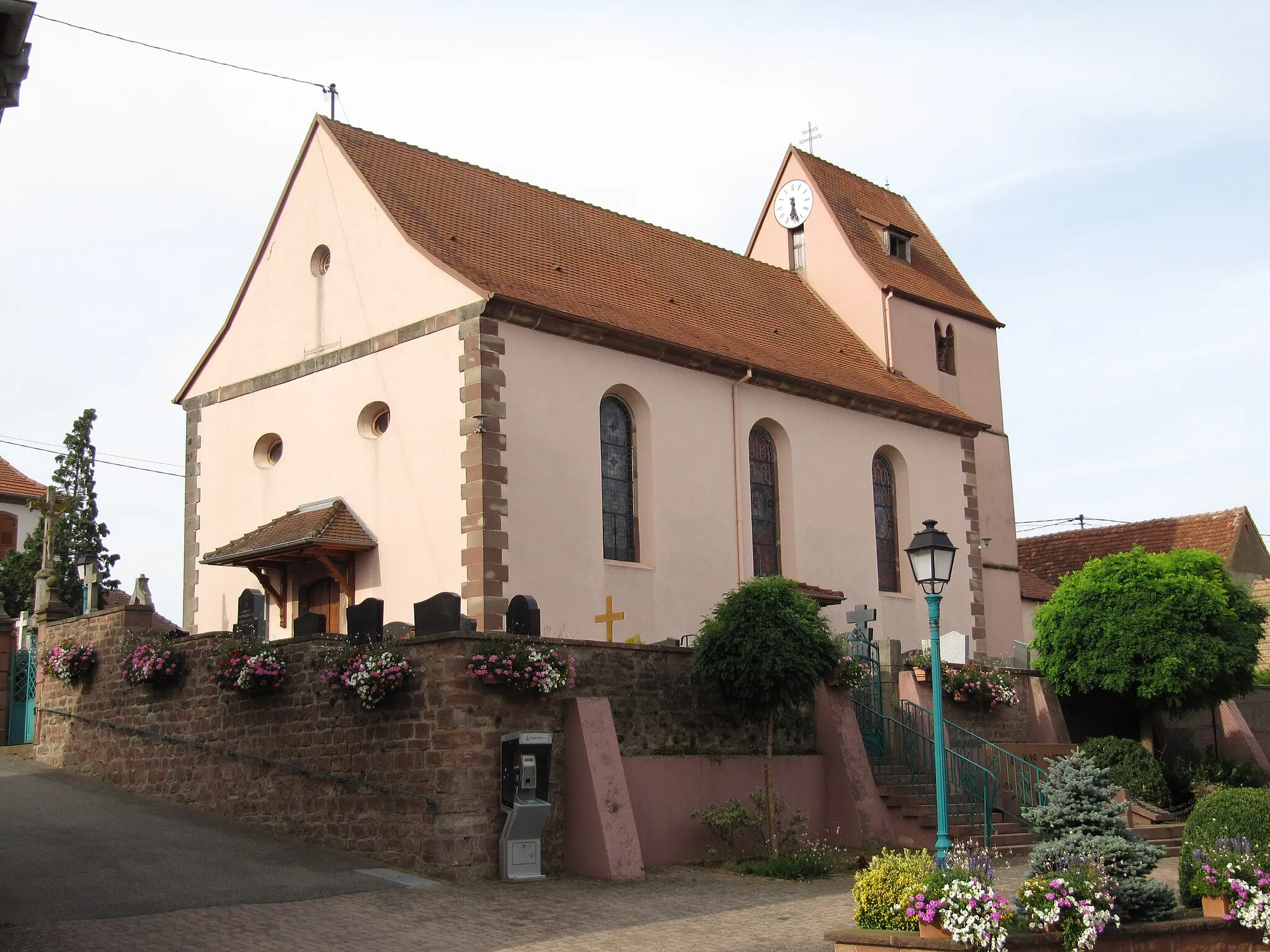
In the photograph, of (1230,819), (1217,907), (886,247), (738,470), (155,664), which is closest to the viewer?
(1217,907)

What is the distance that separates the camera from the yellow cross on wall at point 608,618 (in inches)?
855

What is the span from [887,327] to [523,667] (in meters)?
17.4

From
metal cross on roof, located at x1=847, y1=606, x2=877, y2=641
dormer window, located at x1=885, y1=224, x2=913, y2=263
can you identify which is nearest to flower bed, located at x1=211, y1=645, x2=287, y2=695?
metal cross on roof, located at x1=847, y1=606, x2=877, y2=641

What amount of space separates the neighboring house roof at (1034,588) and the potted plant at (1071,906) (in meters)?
23.1

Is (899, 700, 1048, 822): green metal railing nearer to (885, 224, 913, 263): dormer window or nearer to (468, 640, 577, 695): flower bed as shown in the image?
(468, 640, 577, 695): flower bed

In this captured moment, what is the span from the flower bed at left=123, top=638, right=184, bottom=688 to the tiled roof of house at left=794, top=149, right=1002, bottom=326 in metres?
17.7

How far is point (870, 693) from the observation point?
21.2 meters

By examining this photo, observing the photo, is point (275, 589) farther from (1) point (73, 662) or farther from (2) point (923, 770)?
(2) point (923, 770)

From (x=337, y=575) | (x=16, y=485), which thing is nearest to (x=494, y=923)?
(x=337, y=575)

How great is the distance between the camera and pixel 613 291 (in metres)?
25.0

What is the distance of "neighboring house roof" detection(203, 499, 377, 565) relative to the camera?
2172 cm

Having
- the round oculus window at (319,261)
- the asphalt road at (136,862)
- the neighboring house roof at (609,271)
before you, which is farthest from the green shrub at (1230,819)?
the round oculus window at (319,261)

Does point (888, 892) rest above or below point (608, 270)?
below

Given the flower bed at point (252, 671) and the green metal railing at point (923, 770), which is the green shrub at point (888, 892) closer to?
the green metal railing at point (923, 770)
